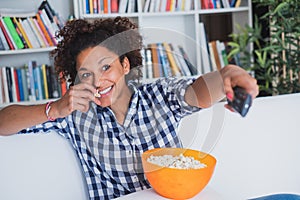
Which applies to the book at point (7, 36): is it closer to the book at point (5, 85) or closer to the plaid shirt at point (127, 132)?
the book at point (5, 85)

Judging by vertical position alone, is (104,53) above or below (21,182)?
above

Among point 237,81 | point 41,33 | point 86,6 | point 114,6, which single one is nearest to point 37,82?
point 41,33

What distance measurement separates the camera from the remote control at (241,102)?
790 millimetres

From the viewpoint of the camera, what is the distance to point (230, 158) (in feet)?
5.48

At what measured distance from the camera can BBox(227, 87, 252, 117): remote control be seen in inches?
31.1

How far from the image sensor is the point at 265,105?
5.65 ft

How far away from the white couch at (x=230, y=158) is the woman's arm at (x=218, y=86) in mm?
130

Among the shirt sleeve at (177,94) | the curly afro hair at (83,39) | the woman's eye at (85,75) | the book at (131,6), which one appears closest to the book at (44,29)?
the book at (131,6)

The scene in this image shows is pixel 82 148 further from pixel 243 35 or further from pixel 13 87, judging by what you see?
pixel 243 35

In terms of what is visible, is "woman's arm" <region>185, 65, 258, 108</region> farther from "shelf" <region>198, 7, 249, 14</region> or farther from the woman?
"shelf" <region>198, 7, 249, 14</region>

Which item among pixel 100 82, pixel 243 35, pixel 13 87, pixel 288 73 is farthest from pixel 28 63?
pixel 100 82

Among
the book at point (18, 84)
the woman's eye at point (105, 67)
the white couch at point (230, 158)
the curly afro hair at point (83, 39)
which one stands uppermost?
the curly afro hair at point (83, 39)

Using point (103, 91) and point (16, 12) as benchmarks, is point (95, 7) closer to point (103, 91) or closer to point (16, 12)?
point (16, 12)

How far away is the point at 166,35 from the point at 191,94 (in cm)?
32
